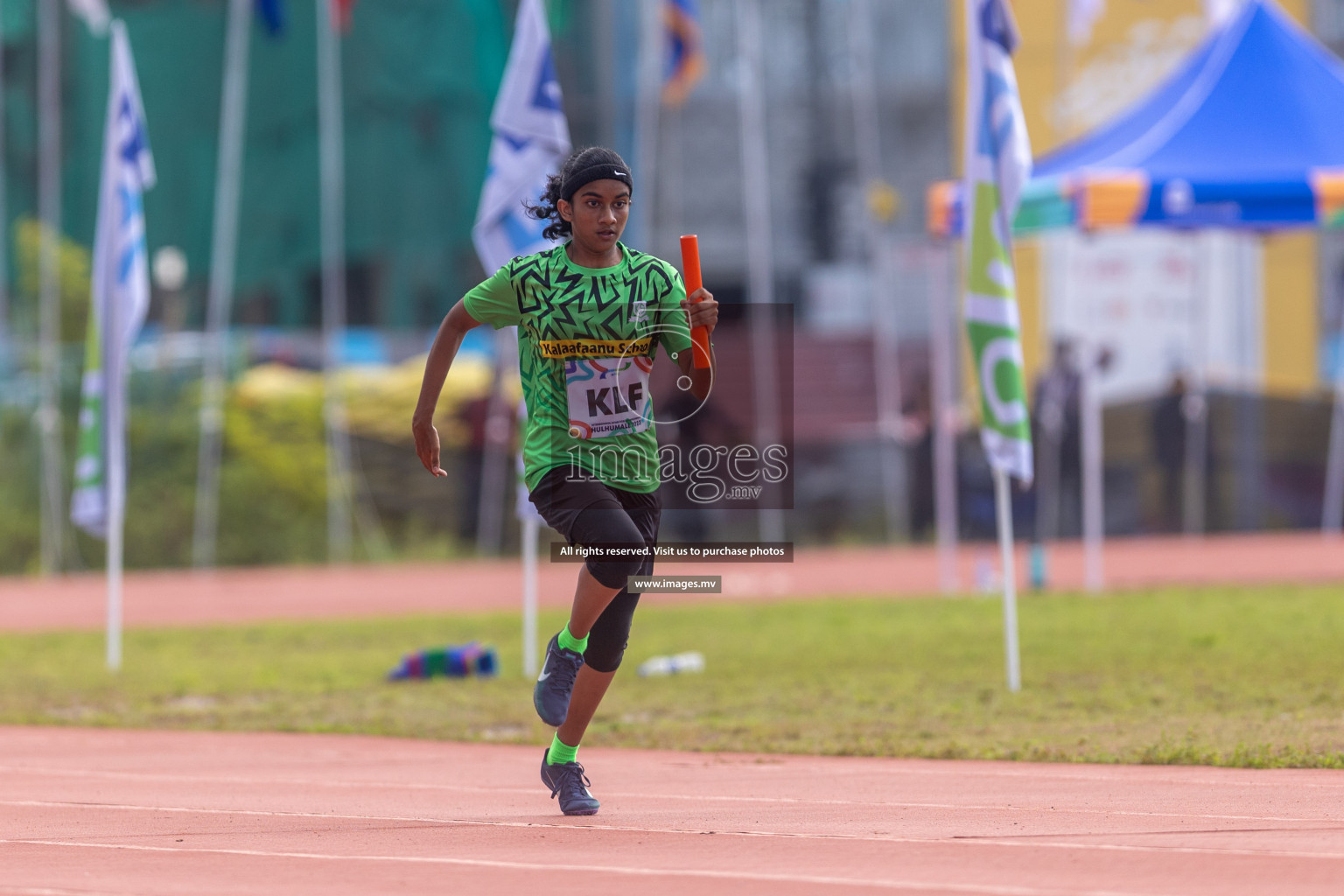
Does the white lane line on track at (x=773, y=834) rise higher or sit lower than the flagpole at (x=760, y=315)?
lower

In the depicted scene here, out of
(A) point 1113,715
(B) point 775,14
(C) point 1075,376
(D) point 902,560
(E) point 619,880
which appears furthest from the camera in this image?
(B) point 775,14

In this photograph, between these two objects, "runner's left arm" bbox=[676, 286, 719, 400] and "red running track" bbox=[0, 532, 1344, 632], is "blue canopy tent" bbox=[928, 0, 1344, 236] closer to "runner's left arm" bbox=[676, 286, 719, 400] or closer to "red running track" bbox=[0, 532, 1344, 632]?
"red running track" bbox=[0, 532, 1344, 632]

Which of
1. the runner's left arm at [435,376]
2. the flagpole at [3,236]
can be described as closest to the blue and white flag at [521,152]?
the runner's left arm at [435,376]

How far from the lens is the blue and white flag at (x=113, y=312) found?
42.9 feet

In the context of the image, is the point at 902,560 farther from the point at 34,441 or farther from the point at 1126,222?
the point at 34,441

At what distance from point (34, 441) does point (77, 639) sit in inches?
327

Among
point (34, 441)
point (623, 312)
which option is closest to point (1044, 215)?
point (623, 312)

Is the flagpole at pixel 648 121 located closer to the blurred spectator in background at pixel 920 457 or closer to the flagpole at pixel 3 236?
the blurred spectator in background at pixel 920 457

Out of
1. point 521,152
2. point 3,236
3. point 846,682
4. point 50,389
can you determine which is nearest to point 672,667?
point 846,682

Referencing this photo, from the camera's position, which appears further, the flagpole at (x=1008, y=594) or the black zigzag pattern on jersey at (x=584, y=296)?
the flagpole at (x=1008, y=594)

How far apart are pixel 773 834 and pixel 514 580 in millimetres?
16679

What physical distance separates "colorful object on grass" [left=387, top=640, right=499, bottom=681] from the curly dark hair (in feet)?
20.1

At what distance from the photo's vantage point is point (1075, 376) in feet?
67.8

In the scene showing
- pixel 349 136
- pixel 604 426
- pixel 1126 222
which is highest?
pixel 349 136
